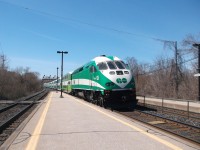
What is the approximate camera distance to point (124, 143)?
339 inches

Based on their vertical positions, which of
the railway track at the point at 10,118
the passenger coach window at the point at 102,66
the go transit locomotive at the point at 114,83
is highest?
the passenger coach window at the point at 102,66

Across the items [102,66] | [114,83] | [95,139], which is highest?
[102,66]

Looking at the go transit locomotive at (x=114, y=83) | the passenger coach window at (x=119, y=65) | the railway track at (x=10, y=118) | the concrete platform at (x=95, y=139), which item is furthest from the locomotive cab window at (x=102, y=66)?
the concrete platform at (x=95, y=139)

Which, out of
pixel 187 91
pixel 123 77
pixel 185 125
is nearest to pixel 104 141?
pixel 185 125

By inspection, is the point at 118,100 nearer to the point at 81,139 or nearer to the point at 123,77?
the point at 123,77

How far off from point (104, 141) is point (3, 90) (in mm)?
46205

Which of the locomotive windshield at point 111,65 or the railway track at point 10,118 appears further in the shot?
the locomotive windshield at point 111,65

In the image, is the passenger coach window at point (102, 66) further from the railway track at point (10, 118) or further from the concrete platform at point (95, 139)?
the concrete platform at point (95, 139)

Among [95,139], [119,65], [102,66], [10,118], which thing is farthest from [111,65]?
[95,139]

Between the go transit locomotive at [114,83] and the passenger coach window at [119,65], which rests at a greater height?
the passenger coach window at [119,65]

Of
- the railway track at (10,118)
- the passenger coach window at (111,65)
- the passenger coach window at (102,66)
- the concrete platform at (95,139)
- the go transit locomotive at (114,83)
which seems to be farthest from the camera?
the passenger coach window at (102,66)

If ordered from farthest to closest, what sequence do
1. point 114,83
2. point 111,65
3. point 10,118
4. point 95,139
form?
point 111,65 < point 114,83 < point 10,118 < point 95,139

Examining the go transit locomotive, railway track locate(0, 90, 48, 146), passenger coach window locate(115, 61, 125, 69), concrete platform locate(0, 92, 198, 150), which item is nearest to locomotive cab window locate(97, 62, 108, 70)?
the go transit locomotive

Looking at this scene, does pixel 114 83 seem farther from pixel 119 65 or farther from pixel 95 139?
pixel 95 139
